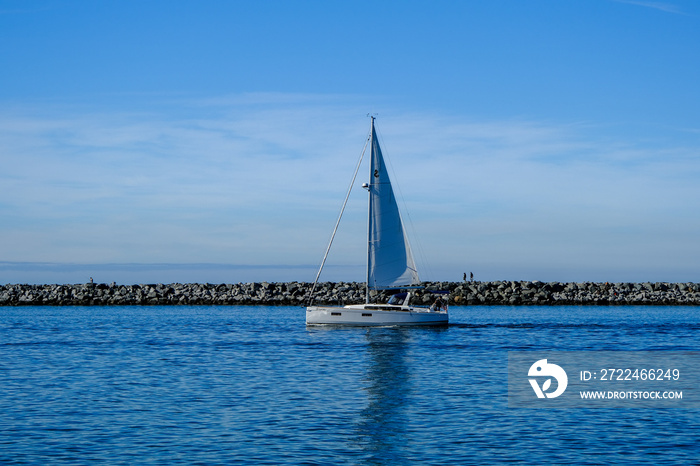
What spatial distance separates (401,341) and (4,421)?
98.2 feet

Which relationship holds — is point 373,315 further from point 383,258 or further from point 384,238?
point 384,238

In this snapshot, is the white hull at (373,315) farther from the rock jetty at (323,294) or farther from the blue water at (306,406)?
the rock jetty at (323,294)

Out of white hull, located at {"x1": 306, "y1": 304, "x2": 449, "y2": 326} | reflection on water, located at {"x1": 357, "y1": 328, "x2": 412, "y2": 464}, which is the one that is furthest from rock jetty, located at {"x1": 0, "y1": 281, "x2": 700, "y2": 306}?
reflection on water, located at {"x1": 357, "y1": 328, "x2": 412, "y2": 464}

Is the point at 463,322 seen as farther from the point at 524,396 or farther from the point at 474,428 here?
the point at 474,428

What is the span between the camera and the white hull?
55.6m

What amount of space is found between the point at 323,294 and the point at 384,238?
4371 centimetres

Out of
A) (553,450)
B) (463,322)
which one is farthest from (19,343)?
(553,450)

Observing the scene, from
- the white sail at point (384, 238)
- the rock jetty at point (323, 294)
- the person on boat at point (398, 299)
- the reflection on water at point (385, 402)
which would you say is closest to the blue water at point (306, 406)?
the reflection on water at point (385, 402)

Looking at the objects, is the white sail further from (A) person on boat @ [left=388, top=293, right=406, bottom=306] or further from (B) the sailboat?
(A) person on boat @ [left=388, top=293, right=406, bottom=306]

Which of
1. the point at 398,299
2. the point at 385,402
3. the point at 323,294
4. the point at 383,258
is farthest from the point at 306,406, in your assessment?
the point at 323,294

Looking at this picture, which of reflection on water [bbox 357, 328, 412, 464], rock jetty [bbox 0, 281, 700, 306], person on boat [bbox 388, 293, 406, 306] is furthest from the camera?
rock jetty [bbox 0, 281, 700, 306]

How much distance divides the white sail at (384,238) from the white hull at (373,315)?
185cm

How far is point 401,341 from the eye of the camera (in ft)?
167

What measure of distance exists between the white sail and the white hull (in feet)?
6.06
